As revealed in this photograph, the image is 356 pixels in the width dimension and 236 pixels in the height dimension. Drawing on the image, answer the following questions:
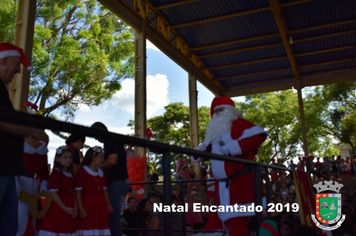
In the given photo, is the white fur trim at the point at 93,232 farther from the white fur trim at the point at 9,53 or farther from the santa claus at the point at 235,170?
the white fur trim at the point at 9,53

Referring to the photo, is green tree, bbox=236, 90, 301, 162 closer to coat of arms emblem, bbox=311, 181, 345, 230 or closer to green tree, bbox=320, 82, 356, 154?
green tree, bbox=320, 82, 356, 154

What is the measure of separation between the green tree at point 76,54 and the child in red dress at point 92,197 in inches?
412

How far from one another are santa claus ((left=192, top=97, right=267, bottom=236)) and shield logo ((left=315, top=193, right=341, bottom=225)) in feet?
4.81

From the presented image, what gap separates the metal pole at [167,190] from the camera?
5.36ft

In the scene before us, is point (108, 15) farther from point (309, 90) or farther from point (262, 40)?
point (309, 90)

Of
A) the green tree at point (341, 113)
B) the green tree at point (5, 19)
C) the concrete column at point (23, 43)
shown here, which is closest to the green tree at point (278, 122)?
the green tree at point (341, 113)

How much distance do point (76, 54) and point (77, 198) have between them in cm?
1173

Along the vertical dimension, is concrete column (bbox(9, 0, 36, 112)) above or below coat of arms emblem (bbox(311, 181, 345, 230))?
above

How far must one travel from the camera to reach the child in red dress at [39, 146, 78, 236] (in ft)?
8.23

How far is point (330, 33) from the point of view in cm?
1249

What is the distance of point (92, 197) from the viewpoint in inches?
110

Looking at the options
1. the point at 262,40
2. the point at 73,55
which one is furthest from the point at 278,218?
the point at 73,55

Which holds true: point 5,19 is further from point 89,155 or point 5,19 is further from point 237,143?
point 237,143

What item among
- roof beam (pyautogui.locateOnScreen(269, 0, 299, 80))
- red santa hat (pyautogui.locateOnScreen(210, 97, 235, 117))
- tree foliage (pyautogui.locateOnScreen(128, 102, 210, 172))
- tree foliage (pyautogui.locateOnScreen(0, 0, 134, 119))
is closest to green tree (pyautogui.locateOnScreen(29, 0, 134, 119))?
tree foliage (pyautogui.locateOnScreen(0, 0, 134, 119))
